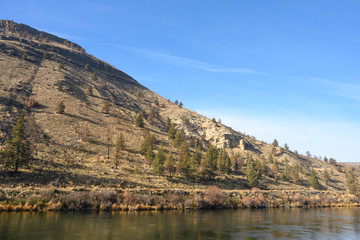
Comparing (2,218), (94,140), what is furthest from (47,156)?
(2,218)

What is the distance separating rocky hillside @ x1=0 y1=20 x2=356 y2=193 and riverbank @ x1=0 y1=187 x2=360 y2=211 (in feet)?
23.7

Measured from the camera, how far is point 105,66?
176m

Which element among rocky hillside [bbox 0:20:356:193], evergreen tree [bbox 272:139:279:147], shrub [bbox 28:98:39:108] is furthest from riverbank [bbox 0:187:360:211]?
evergreen tree [bbox 272:139:279:147]

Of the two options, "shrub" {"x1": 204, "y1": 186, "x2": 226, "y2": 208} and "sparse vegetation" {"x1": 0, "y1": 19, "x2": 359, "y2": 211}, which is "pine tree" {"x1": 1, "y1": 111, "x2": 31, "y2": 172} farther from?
"shrub" {"x1": 204, "y1": 186, "x2": 226, "y2": 208}

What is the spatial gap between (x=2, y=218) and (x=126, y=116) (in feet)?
261

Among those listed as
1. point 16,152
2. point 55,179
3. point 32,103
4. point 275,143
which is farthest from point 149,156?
point 275,143

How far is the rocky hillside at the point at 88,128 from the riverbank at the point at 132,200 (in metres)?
7.22

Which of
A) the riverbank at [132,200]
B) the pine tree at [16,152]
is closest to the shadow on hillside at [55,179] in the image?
the pine tree at [16,152]

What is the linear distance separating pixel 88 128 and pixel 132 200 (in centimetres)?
4427

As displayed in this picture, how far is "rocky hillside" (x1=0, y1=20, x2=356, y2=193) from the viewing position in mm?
48588

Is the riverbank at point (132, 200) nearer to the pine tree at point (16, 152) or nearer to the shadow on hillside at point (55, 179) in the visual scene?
the shadow on hillside at point (55, 179)

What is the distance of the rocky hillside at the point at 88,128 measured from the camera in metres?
48.6

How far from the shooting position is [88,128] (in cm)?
7294

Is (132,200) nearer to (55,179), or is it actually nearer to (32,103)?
(55,179)
